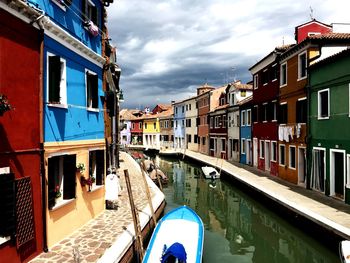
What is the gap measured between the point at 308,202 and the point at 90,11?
12.9 meters

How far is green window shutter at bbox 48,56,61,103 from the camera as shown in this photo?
955 centimetres

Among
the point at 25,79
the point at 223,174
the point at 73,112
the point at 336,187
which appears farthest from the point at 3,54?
the point at 223,174

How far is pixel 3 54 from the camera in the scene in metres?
7.45

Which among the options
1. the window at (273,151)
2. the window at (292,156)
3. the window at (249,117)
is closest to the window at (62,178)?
the window at (292,156)

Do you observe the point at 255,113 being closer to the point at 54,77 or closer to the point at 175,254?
the point at 54,77

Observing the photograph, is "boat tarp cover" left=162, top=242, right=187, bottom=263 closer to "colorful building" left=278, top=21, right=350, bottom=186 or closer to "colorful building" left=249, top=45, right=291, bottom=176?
"colorful building" left=278, top=21, right=350, bottom=186

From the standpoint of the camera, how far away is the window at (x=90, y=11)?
12.1 m

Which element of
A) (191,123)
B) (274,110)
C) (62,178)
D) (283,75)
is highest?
(283,75)

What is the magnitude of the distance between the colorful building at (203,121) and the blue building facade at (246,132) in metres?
12.1

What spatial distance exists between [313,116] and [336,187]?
430 cm

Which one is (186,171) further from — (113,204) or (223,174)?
(113,204)

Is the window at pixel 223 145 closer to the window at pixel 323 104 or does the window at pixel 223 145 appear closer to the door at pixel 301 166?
the door at pixel 301 166

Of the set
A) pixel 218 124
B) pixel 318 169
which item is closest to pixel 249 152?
pixel 218 124

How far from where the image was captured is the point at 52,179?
10.1 m
